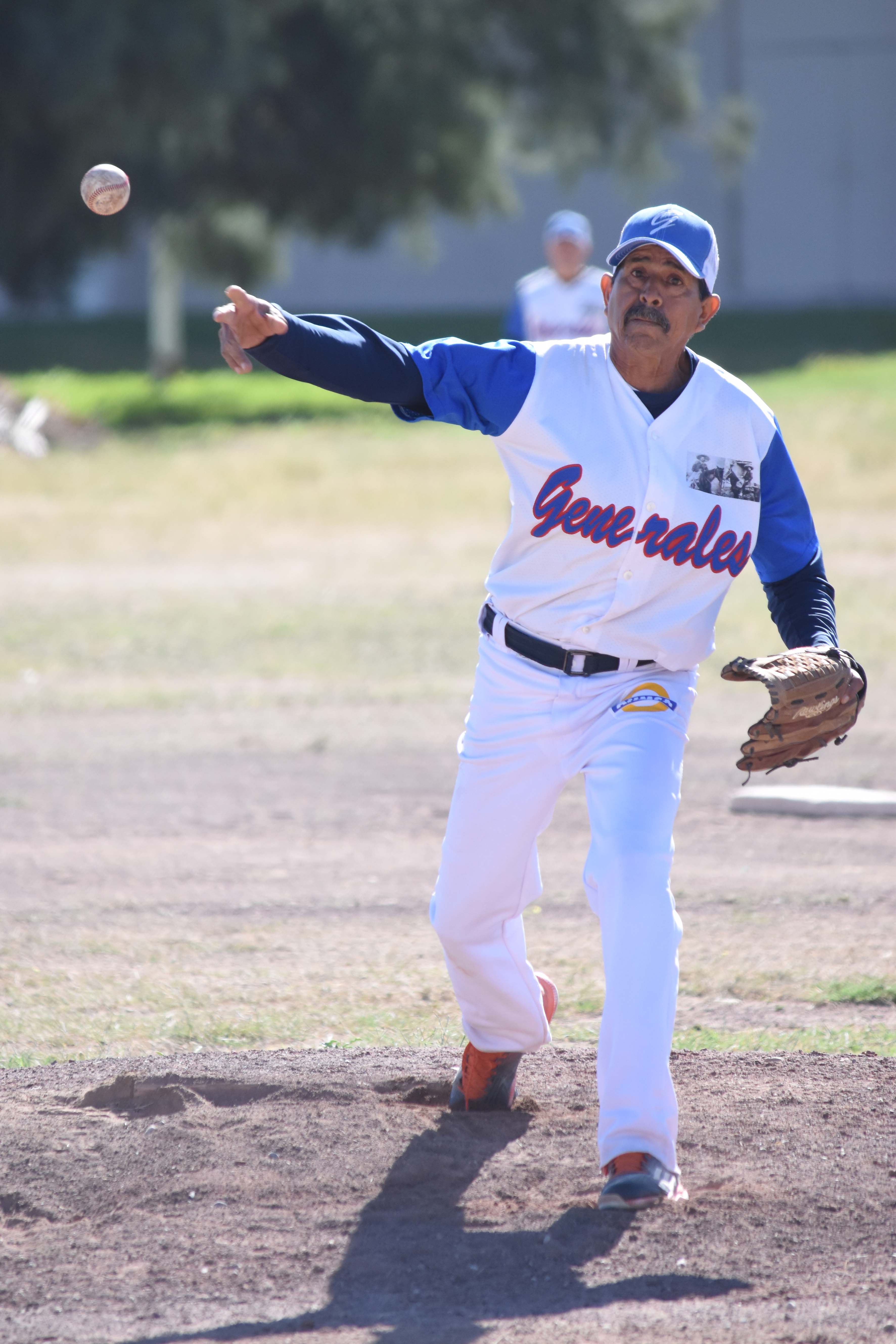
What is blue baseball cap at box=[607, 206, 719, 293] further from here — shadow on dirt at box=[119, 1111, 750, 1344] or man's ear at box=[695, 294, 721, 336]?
shadow on dirt at box=[119, 1111, 750, 1344]

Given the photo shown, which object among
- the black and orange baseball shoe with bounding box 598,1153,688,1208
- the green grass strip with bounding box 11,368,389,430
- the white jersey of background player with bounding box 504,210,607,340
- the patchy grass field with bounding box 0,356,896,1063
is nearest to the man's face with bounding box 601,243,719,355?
the black and orange baseball shoe with bounding box 598,1153,688,1208

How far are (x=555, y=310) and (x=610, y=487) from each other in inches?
390

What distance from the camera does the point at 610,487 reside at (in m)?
3.81

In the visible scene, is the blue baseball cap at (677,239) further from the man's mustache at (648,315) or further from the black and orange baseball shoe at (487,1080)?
the black and orange baseball shoe at (487,1080)

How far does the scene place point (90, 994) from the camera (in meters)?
5.24

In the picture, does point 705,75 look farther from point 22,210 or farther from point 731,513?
point 731,513

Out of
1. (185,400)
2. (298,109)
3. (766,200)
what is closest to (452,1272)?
(185,400)

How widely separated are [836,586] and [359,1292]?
9.68 meters

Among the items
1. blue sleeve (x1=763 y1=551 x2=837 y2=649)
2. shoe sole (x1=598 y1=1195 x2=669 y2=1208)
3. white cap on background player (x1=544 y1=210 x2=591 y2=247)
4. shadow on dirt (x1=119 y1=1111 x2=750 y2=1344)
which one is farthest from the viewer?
white cap on background player (x1=544 y1=210 x2=591 y2=247)

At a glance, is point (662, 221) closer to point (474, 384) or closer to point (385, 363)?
point (474, 384)

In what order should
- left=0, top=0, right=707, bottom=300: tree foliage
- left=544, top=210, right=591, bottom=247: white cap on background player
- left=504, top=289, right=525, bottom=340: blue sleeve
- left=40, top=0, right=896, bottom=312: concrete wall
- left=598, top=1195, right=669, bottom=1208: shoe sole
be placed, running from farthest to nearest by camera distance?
1. left=40, top=0, right=896, bottom=312: concrete wall
2. left=0, top=0, right=707, bottom=300: tree foliage
3. left=504, top=289, right=525, bottom=340: blue sleeve
4. left=544, top=210, right=591, bottom=247: white cap on background player
5. left=598, top=1195, right=669, bottom=1208: shoe sole

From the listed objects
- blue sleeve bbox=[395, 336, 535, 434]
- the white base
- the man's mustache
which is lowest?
the white base

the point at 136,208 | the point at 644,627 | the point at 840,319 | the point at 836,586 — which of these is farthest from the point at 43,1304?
the point at 840,319

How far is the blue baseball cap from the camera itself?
3.82 metres
